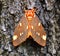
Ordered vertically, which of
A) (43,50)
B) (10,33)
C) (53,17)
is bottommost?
(43,50)

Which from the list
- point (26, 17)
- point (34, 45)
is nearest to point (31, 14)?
point (26, 17)

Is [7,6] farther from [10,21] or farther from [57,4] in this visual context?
[57,4]

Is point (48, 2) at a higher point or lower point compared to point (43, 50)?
higher
